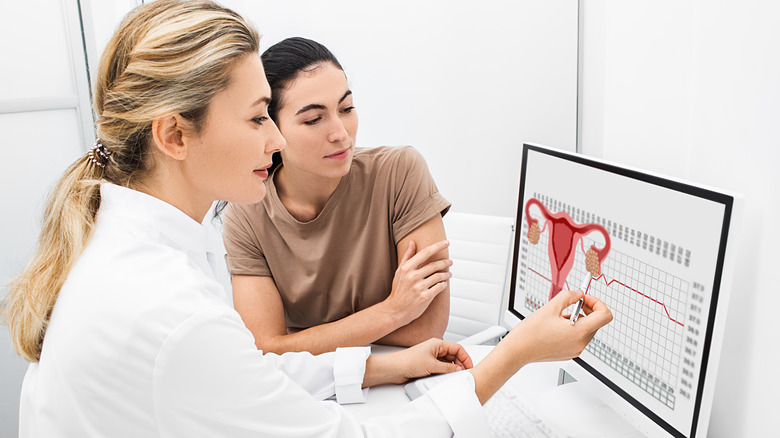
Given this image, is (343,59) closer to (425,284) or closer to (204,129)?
(425,284)

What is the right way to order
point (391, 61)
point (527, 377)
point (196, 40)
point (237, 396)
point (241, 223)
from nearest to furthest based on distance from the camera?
1. point (237, 396)
2. point (196, 40)
3. point (527, 377)
4. point (241, 223)
5. point (391, 61)

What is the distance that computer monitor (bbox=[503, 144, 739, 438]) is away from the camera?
0.82 m

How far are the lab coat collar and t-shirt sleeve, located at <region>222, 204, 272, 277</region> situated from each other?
0.55m

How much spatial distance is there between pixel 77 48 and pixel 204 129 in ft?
5.94

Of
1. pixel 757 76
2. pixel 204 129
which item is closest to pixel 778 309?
pixel 757 76

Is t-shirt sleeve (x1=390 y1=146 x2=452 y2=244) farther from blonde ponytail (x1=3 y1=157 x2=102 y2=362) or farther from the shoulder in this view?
blonde ponytail (x1=3 y1=157 x2=102 y2=362)

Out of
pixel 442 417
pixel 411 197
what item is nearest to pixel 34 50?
pixel 411 197

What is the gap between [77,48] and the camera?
93.0 inches

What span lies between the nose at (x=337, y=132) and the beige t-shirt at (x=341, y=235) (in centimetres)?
14

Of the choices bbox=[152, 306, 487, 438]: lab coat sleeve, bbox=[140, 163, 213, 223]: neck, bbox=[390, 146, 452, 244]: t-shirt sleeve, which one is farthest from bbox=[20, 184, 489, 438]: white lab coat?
bbox=[390, 146, 452, 244]: t-shirt sleeve

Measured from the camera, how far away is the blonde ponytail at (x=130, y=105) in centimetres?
83

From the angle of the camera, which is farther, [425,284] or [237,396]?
[425,284]

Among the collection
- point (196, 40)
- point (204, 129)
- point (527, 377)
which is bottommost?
point (527, 377)

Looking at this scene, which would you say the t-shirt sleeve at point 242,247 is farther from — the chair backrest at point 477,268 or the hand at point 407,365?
the chair backrest at point 477,268
